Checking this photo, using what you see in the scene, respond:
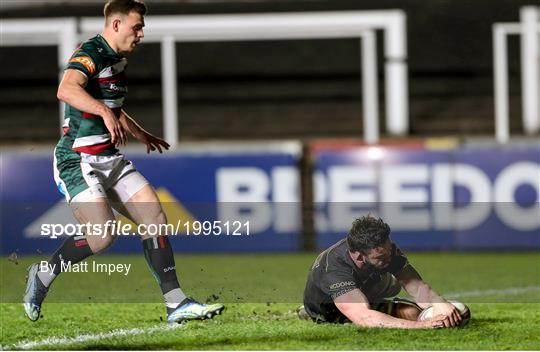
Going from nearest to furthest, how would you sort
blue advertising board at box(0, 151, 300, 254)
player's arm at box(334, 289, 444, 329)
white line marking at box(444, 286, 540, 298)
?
player's arm at box(334, 289, 444, 329) → white line marking at box(444, 286, 540, 298) → blue advertising board at box(0, 151, 300, 254)

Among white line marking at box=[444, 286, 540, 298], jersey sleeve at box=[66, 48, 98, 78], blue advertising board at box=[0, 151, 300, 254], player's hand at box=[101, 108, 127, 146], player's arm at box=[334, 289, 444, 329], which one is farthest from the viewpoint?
blue advertising board at box=[0, 151, 300, 254]

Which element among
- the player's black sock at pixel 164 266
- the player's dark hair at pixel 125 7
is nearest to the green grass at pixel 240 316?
the player's black sock at pixel 164 266

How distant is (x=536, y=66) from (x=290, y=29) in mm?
3026

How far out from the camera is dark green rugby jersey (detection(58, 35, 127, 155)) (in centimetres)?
656

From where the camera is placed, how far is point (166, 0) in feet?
45.5

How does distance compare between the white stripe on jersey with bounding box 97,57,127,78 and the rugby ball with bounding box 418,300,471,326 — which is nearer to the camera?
the white stripe on jersey with bounding box 97,57,127,78

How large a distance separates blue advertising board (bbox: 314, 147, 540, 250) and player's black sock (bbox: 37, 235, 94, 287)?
5.63 m

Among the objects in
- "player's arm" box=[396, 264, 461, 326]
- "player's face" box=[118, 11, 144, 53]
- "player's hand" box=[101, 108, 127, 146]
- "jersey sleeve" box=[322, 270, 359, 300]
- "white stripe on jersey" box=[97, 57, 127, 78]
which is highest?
"player's face" box=[118, 11, 144, 53]

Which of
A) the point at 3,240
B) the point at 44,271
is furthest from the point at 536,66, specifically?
the point at 44,271

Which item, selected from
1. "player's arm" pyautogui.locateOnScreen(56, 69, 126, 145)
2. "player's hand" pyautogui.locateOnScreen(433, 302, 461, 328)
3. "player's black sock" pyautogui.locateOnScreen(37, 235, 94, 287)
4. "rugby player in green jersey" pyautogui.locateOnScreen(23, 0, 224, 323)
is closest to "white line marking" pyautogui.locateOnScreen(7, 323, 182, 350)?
"rugby player in green jersey" pyautogui.locateOnScreen(23, 0, 224, 323)

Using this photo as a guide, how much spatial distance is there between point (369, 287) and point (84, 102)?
1929 mm

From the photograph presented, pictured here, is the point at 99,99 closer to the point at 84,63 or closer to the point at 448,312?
the point at 84,63

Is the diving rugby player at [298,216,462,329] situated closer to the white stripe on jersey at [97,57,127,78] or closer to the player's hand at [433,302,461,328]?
the player's hand at [433,302,461,328]

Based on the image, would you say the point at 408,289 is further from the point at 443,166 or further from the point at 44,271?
the point at 443,166
